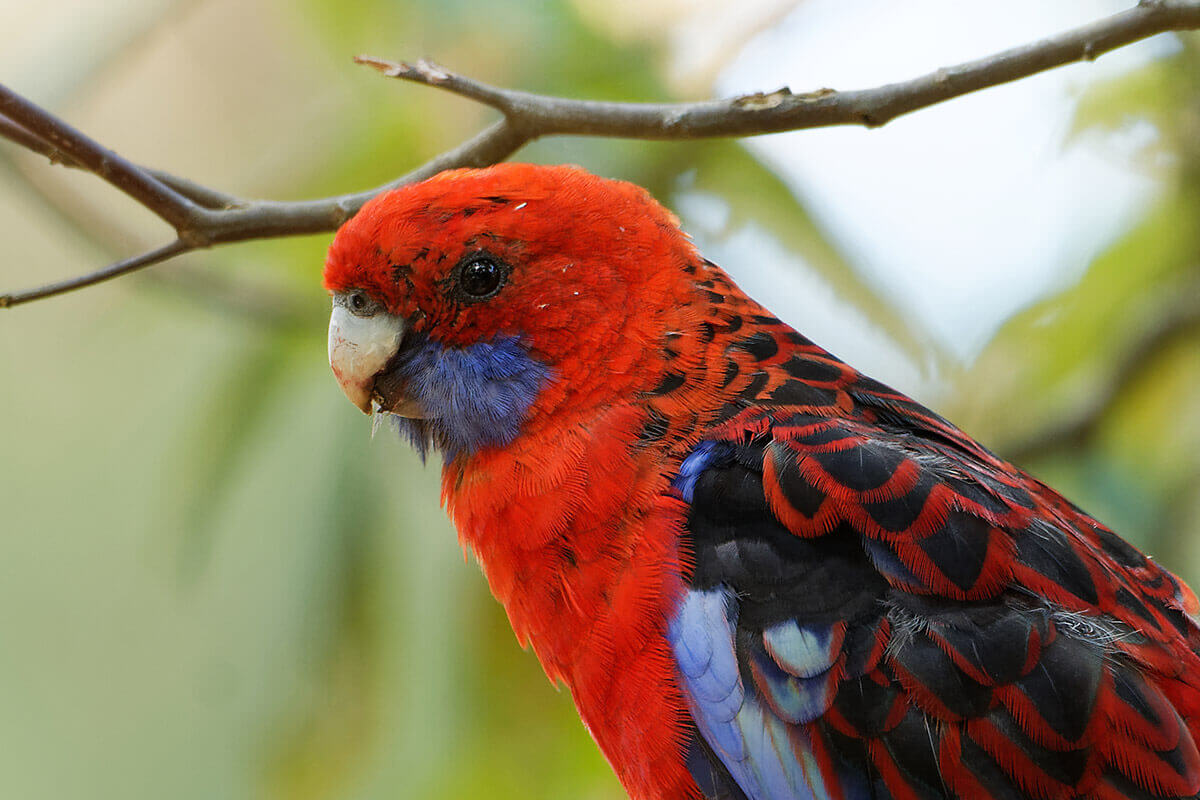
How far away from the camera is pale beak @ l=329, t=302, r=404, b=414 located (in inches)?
49.5

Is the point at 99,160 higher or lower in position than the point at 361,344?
higher

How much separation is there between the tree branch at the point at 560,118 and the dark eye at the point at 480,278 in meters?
0.12

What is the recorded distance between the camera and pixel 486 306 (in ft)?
4.11

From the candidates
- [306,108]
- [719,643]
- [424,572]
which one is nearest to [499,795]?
[424,572]

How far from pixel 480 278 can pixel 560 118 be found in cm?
22

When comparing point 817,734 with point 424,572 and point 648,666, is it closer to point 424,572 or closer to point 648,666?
point 648,666

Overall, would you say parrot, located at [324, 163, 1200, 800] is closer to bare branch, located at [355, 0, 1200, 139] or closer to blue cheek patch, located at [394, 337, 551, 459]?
blue cheek patch, located at [394, 337, 551, 459]

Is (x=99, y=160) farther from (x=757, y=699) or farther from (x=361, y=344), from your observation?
(x=757, y=699)

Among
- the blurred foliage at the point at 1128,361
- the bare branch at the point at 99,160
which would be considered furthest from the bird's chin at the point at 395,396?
the blurred foliage at the point at 1128,361

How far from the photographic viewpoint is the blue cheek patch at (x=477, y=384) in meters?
1.25

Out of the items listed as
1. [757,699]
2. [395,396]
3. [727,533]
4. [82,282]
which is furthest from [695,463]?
[82,282]

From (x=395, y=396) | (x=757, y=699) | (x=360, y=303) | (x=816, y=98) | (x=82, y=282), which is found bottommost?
(x=757, y=699)

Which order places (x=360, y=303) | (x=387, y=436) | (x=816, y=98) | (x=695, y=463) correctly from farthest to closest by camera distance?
1. (x=387, y=436)
2. (x=360, y=303)
3. (x=695, y=463)
4. (x=816, y=98)

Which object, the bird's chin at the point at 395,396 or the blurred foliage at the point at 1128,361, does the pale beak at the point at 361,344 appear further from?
the blurred foliage at the point at 1128,361
